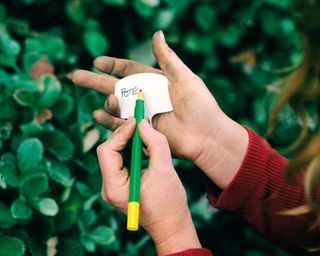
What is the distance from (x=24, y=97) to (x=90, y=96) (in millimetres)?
195

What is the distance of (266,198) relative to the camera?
137cm

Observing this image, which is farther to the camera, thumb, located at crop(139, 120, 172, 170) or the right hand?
the right hand

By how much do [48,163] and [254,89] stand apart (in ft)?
2.75

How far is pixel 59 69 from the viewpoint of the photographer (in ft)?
5.14

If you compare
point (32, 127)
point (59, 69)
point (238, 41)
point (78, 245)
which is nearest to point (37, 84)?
point (32, 127)

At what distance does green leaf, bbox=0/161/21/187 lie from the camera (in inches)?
46.8

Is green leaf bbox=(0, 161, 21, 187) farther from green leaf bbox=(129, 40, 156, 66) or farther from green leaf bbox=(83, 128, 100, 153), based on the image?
green leaf bbox=(129, 40, 156, 66)

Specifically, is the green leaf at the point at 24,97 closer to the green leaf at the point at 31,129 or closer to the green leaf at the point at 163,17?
the green leaf at the point at 31,129

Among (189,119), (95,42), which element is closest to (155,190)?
(189,119)

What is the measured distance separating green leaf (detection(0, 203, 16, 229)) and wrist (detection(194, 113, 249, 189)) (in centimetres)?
48

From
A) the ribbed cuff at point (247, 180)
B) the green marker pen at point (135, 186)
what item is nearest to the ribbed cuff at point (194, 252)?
the green marker pen at point (135, 186)

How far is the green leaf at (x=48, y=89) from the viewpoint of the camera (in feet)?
4.34

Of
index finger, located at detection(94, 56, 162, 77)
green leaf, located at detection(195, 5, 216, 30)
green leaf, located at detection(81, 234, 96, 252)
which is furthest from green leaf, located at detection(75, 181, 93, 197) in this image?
green leaf, located at detection(195, 5, 216, 30)

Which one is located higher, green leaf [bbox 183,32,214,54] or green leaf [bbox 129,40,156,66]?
green leaf [bbox 183,32,214,54]
